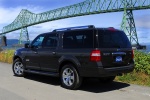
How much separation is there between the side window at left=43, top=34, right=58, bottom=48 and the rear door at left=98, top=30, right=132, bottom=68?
1.92 m

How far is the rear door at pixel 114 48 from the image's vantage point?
8.72 metres

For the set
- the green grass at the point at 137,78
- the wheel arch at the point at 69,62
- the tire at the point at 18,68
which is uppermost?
the wheel arch at the point at 69,62

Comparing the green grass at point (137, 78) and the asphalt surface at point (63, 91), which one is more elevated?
the green grass at point (137, 78)

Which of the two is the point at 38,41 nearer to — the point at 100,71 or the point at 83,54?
the point at 83,54

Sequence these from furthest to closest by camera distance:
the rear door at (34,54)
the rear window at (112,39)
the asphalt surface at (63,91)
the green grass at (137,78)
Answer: the rear door at (34,54) < the green grass at (137,78) < the rear window at (112,39) < the asphalt surface at (63,91)

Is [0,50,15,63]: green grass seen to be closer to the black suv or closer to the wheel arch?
the black suv

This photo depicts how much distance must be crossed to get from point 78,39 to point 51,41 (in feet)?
4.66

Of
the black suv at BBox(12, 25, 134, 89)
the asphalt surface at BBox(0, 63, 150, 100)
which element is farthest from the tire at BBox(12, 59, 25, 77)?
the black suv at BBox(12, 25, 134, 89)

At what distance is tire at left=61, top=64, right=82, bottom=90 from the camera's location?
9169 millimetres

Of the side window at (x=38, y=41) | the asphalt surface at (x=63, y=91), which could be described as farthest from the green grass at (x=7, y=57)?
the asphalt surface at (x=63, y=91)

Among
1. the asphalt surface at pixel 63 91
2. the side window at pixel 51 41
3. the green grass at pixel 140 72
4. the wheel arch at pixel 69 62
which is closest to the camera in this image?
the asphalt surface at pixel 63 91

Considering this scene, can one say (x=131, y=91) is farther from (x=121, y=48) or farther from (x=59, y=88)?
(x=59, y=88)

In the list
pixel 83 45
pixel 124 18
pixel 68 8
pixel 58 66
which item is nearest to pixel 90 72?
pixel 83 45

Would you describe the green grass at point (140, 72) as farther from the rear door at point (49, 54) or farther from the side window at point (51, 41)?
the side window at point (51, 41)
